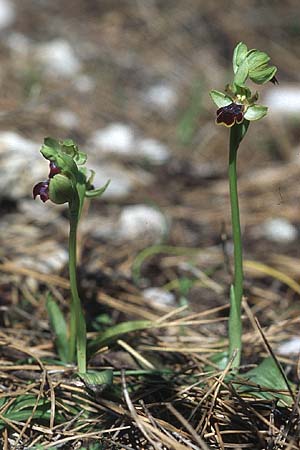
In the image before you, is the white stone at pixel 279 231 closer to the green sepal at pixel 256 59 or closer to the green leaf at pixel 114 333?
the green leaf at pixel 114 333

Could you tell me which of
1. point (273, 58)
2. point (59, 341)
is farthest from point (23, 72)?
point (59, 341)

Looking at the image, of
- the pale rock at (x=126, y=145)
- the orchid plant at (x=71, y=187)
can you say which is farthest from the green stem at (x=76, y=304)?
the pale rock at (x=126, y=145)

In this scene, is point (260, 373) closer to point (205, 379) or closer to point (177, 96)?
point (205, 379)

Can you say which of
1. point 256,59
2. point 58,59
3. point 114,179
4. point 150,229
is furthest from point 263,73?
point 58,59

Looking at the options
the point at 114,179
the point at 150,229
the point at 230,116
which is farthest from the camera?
the point at 114,179

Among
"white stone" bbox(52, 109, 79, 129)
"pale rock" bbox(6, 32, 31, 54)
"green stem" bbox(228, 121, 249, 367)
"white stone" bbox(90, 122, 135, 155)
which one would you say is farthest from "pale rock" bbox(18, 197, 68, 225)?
"pale rock" bbox(6, 32, 31, 54)

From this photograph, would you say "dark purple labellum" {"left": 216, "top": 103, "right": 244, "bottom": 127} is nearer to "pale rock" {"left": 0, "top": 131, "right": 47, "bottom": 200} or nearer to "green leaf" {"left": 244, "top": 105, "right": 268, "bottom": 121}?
"green leaf" {"left": 244, "top": 105, "right": 268, "bottom": 121}

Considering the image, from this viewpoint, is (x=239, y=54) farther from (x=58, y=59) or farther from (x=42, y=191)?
(x=58, y=59)
